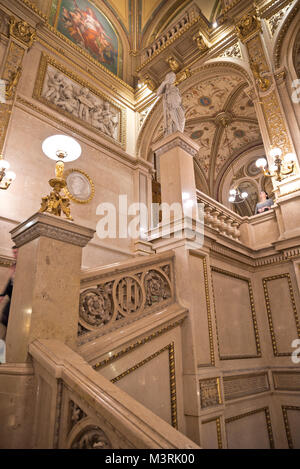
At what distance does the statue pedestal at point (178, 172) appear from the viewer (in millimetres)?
3658

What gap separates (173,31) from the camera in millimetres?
8875

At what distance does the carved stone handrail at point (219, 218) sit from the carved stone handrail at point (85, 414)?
293 centimetres

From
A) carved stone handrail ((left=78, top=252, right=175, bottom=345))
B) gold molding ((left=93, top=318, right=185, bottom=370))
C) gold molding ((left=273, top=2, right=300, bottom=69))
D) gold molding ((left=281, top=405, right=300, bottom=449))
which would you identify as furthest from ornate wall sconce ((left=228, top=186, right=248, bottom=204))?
gold molding ((left=93, top=318, right=185, bottom=370))

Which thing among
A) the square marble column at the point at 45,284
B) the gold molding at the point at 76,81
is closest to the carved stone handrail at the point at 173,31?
the gold molding at the point at 76,81

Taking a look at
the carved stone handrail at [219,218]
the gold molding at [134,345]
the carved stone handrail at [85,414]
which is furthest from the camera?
the carved stone handrail at [219,218]

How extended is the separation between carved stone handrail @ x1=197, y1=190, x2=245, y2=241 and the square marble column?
242 centimetres

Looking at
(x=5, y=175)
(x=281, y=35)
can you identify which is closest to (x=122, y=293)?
(x=5, y=175)

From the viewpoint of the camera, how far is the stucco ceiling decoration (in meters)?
9.42

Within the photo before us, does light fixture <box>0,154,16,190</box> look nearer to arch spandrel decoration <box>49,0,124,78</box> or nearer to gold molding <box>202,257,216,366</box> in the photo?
gold molding <box>202,257,216,366</box>

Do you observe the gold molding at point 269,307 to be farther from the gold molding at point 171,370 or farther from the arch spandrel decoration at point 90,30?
the arch spandrel decoration at point 90,30

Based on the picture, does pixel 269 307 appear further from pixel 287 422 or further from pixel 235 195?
pixel 235 195

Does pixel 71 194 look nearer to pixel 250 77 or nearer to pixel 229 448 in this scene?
pixel 250 77

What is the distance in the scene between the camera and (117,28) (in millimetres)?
10742

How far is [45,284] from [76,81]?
801cm
